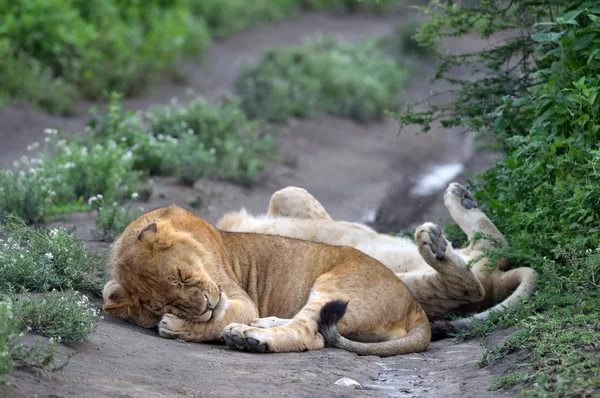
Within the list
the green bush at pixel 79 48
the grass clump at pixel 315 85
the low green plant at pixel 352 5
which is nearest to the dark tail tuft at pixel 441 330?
the grass clump at pixel 315 85

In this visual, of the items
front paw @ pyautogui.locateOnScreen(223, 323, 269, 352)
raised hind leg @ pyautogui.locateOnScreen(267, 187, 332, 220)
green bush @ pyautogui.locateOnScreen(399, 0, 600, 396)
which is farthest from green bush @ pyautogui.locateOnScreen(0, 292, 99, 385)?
raised hind leg @ pyautogui.locateOnScreen(267, 187, 332, 220)

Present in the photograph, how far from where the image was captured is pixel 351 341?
5145 millimetres

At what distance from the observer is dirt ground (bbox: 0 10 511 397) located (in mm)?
4133

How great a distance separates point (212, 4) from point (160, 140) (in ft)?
30.2

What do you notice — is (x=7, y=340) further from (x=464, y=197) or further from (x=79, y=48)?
(x=79, y=48)

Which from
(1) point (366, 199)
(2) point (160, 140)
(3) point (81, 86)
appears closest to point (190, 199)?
(2) point (160, 140)

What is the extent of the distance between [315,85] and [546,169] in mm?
8329

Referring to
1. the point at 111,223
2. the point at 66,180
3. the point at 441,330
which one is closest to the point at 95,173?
the point at 66,180

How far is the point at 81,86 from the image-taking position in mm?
13219

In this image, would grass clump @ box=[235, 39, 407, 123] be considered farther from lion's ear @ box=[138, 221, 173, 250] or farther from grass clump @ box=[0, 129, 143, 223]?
lion's ear @ box=[138, 221, 173, 250]

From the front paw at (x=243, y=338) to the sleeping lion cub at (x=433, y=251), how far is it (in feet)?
4.38

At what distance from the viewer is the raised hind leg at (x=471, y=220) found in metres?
6.39

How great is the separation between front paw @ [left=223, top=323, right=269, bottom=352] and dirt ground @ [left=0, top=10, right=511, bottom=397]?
0.07 meters

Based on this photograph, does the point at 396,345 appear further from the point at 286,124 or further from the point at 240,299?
the point at 286,124
